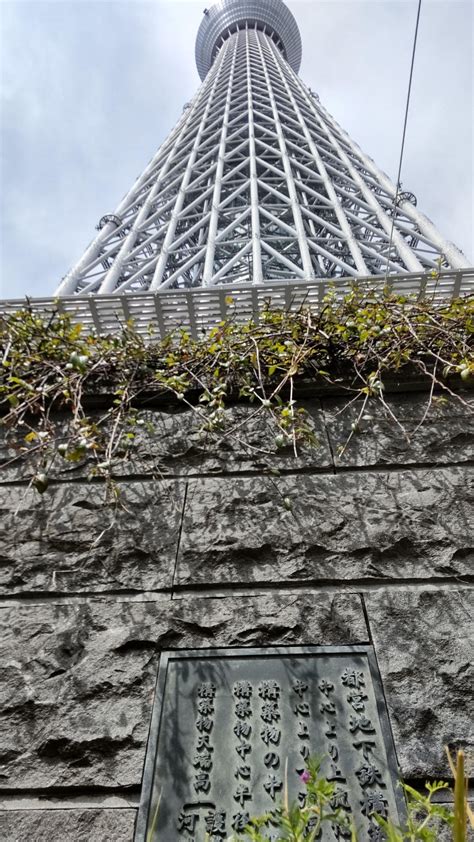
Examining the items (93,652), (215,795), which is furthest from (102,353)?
(215,795)

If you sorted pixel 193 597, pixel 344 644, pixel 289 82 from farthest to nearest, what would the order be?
pixel 289 82 → pixel 193 597 → pixel 344 644

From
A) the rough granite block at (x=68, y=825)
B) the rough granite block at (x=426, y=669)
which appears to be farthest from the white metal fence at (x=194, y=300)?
the rough granite block at (x=68, y=825)

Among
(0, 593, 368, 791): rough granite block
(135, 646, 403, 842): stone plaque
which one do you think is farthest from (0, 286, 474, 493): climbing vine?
(135, 646, 403, 842): stone plaque

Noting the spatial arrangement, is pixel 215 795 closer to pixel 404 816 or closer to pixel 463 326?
pixel 404 816

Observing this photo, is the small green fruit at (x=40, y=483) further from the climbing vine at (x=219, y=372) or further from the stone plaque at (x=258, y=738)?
the stone plaque at (x=258, y=738)

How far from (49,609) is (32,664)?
0.70 ft

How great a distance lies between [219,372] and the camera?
109 inches

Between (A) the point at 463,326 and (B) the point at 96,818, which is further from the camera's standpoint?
(A) the point at 463,326

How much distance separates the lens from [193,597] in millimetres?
2162

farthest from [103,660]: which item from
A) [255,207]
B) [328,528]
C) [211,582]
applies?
[255,207]

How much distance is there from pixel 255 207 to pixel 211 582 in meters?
19.0

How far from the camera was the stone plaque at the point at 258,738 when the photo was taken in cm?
169

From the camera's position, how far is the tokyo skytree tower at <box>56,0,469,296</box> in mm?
16594

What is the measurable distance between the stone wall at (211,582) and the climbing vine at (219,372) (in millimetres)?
99
